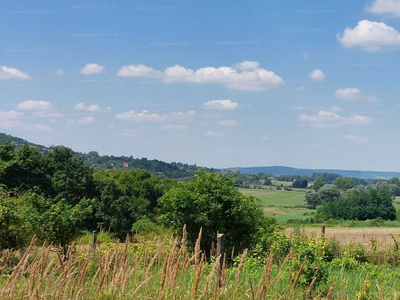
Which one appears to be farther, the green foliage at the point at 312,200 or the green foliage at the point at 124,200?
the green foliage at the point at 312,200

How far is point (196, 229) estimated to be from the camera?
13.3 metres

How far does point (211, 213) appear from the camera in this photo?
Result: 1310cm

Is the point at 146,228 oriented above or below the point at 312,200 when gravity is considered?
above

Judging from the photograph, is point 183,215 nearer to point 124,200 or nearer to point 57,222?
point 57,222

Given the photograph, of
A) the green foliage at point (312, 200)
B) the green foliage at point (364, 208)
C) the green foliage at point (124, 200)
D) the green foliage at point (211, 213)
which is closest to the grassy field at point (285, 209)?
the green foliage at point (312, 200)

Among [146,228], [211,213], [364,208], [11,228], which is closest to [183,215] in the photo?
[211,213]

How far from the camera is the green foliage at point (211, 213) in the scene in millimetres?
13133

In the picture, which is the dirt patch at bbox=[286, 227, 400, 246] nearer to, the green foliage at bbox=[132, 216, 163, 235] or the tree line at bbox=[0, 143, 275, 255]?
the tree line at bbox=[0, 143, 275, 255]

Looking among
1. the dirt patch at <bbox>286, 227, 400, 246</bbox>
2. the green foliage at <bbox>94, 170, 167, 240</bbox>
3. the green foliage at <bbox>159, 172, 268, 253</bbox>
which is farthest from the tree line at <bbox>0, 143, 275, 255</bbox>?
the green foliage at <bbox>94, 170, 167, 240</bbox>

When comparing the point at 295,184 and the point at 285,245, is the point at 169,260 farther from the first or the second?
the point at 295,184

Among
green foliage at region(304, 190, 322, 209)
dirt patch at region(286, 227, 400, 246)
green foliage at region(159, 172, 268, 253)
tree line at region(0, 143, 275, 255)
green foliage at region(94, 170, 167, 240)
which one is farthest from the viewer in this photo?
green foliage at region(304, 190, 322, 209)

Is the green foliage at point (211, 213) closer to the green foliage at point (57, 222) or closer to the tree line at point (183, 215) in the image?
the tree line at point (183, 215)

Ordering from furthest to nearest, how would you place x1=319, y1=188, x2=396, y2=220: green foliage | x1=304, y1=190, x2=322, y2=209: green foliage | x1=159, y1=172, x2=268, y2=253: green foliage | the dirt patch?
x1=304, y1=190, x2=322, y2=209: green foliage
x1=319, y1=188, x2=396, y2=220: green foliage
x1=159, y1=172, x2=268, y2=253: green foliage
the dirt patch

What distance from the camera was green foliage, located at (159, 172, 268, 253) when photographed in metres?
13.1
